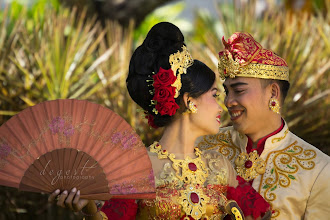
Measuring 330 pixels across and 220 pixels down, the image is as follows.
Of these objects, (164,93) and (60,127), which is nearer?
(60,127)

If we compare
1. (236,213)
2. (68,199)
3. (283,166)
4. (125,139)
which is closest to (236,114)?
(283,166)

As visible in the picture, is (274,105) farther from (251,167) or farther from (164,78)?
(164,78)

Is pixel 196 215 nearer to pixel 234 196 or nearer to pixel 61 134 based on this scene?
pixel 234 196

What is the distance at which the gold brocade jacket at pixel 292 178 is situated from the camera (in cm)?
362

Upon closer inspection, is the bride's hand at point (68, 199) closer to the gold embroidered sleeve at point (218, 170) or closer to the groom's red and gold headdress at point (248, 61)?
the gold embroidered sleeve at point (218, 170)

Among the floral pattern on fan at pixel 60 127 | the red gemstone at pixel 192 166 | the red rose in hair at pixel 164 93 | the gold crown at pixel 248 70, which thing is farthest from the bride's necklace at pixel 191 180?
the gold crown at pixel 248 70

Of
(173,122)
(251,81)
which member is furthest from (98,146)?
(251,81)

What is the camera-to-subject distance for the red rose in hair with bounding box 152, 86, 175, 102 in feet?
10.2

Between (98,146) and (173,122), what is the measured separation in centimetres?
46

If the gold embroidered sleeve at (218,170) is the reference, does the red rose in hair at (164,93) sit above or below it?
above

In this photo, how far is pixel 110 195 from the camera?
2.90 meters

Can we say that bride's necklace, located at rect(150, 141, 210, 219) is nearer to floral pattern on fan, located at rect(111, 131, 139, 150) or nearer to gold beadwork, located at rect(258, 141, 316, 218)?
floral pattern on fan, located at rect(111, 131, 139, 150)

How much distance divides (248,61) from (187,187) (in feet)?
3.37

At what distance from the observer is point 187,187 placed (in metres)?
3.13
